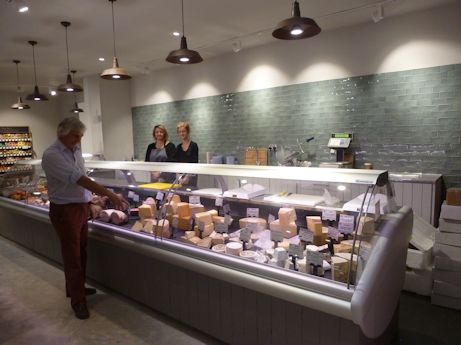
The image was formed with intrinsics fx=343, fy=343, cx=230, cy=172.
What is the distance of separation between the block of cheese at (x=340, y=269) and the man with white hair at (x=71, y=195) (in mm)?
1719

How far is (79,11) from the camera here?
4.19 meters

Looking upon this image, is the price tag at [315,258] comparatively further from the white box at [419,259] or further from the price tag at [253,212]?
the white box at [419,259]

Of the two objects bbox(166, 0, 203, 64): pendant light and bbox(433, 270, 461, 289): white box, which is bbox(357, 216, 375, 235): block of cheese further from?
bbox(166, 0, 203, 64): pendant light

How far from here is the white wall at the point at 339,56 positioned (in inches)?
167

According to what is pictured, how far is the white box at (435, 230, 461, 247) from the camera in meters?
2.92

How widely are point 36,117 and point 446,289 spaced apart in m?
11.7

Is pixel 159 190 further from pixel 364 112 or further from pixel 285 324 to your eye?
pixel 364 112

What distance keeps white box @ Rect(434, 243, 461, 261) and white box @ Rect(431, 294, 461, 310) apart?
366mm

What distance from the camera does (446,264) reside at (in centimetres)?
294

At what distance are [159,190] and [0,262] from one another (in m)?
2.62

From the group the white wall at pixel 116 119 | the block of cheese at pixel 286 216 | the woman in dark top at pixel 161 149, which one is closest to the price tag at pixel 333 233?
the block of cheese at pixel 286 216

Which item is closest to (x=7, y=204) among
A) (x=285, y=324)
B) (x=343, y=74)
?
(x=285, y=324)

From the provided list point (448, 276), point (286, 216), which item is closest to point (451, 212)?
point (448, 276)

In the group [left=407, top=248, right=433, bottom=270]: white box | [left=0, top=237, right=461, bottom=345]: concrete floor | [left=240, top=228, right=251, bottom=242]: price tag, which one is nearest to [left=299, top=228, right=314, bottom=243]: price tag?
[left=240, top=228, right=251, bottom=242]: price tag
